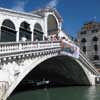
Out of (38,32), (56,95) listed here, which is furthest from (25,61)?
(38,32)

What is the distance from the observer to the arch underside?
76.4ft

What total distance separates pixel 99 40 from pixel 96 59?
12.4ft

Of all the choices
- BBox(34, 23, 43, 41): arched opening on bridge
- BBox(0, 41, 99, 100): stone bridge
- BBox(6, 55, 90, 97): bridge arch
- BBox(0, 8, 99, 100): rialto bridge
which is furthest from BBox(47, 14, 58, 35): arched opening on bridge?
BBox(0, 41, 99, 100): stone bridge

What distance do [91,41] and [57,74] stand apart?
543 inches

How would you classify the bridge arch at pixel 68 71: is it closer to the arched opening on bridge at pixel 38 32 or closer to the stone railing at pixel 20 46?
the arched opening on bridge at pixel 38 32

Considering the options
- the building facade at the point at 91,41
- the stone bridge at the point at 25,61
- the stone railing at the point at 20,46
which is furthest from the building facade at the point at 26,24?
the building facade at the point at 91,41

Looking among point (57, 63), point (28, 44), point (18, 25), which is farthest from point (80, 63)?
point (28, 44)

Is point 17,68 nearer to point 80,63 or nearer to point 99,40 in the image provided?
point 80,63

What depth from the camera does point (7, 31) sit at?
55.2 feet

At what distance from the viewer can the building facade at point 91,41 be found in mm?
36469

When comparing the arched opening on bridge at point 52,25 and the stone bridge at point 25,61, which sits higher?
the arched opening on bridge at point 52,25

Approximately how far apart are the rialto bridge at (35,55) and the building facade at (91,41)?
36.4 feet

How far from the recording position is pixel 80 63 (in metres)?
23.0

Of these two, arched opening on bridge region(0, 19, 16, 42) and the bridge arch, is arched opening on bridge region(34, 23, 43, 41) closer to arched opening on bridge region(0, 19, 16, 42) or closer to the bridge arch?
the bridge arch
